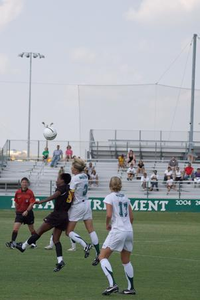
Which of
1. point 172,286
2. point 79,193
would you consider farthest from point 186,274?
point 79,193

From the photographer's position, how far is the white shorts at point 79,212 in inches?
588

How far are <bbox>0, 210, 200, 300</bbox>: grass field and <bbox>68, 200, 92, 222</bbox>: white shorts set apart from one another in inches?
35.4

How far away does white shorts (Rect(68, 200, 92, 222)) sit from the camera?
14.9 metres

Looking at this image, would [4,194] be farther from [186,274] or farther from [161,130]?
[186,274]

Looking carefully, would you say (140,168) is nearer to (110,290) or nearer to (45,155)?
(45,155)

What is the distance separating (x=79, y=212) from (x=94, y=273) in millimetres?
1616

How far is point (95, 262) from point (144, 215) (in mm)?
22340

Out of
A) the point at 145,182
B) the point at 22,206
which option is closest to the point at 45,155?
the point at 145,182

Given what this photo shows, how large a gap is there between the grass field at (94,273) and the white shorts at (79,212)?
90 cm

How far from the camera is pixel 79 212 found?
15.0m

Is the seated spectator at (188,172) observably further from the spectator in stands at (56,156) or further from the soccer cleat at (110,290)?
the soccer cleat at (110,290)

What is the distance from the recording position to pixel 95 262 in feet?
48.0

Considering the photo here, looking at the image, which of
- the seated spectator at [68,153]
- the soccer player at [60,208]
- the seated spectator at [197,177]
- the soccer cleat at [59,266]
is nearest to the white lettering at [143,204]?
the seated spectator at [197,177]

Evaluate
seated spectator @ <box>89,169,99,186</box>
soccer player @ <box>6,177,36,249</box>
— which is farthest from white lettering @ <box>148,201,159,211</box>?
soccer player @ <box>6,177,36,249</box>
